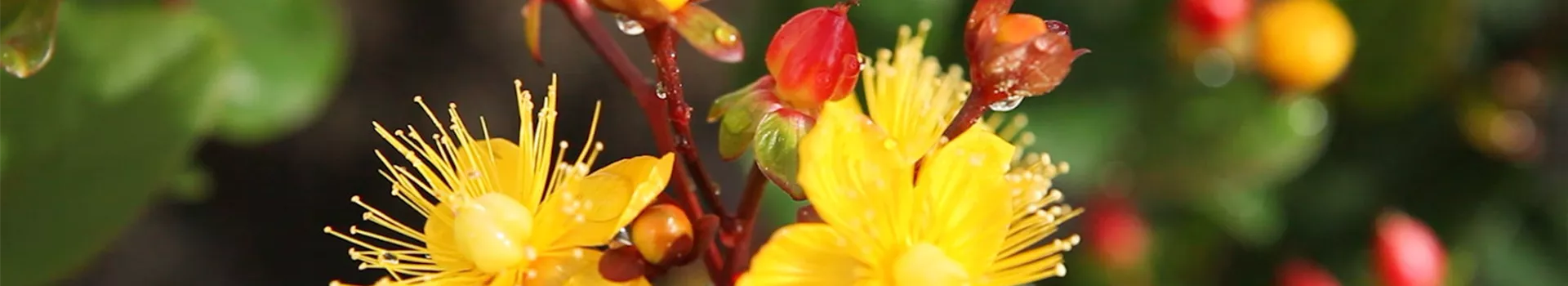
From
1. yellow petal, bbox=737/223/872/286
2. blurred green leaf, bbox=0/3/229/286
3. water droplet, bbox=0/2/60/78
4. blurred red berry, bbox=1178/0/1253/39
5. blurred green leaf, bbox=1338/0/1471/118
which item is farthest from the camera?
blurred green leaf, bbox=1338/0/1471/118

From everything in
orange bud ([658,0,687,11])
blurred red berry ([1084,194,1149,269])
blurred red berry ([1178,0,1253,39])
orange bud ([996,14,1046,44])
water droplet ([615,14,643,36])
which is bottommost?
blurred red berry ([1084,194,1149,269])

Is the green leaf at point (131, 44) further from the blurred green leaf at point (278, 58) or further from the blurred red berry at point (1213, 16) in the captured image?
the blurred red berry at point (1213, 16)

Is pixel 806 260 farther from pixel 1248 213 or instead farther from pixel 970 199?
pixel 1248 213

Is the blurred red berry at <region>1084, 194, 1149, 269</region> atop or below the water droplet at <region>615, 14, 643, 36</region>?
below

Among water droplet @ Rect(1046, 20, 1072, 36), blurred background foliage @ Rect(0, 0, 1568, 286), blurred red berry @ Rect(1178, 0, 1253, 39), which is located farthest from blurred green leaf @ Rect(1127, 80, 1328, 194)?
water droplet @ Rect(1046, 20, 1072, 36)

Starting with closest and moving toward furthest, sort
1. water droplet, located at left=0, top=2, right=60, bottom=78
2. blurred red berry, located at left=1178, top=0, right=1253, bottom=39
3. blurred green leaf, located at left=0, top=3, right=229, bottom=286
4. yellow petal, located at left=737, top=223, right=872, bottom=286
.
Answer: yellow petal, located at left=737, top=223, right=872, bottom=286 → water droplet, located at left=0, top=2, right=60, bottom=78 → blurred green leaf, located at left=0, top=3, right=229, bottom=286 → blurred red berry, located at left=1178, top=0, right=1253, bottom=39

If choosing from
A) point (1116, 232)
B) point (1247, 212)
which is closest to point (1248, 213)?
point (1247, 212)

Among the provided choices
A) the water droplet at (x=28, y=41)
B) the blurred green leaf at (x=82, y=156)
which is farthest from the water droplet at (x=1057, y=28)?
the blurred green leaf at (x=82, y=156)

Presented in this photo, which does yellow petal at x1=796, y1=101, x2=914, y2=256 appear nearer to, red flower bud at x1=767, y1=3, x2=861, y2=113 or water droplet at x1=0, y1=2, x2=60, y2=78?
red flower bud at x1=767, y1=3, x2=861, y2=113
